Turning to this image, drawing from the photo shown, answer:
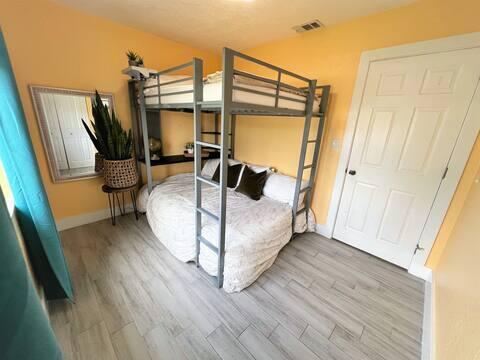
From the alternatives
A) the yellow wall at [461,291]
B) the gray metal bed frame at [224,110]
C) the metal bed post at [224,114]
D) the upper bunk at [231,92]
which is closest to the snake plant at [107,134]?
the gray metal bed frame at [224,110]

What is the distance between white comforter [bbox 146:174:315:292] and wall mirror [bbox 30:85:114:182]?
0.94 m

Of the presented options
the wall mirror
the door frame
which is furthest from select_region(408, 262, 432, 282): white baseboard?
the wall mirror

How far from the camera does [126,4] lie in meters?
1.85

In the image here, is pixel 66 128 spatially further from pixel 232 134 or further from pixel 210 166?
pixel 232 134

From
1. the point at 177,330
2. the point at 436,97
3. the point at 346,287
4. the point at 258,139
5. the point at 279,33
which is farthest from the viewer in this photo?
the point at 258,139

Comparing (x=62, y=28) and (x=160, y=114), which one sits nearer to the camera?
(x=62, y=28)

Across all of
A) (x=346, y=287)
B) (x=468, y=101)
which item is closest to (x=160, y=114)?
(x=346, y=287)

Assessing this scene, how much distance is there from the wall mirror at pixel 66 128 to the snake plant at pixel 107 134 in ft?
0.47

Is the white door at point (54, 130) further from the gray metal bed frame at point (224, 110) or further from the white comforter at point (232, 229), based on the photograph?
the white comforter at point (232, 229)

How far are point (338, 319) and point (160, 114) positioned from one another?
3.11m

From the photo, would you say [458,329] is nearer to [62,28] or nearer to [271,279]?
[271,279]

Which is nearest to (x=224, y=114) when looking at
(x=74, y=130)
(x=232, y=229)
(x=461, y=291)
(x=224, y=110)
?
(x=224, y=110)

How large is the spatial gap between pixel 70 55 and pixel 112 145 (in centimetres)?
101

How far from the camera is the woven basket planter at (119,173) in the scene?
7.34 ft
